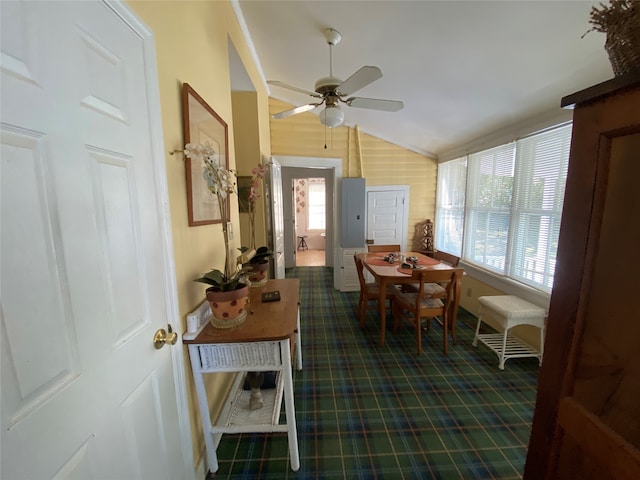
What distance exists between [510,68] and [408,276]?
6.20 feet

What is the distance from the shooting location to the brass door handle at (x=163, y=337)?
97 cm

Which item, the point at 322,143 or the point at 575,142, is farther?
the point at 322,143

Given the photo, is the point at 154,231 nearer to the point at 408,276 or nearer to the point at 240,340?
the point at 240,340

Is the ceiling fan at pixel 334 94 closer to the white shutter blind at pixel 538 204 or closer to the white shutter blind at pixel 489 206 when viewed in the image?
the white shutter blind at pixel 538 204

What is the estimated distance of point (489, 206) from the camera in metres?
3.15

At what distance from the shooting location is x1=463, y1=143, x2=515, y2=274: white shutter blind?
9.39 ft

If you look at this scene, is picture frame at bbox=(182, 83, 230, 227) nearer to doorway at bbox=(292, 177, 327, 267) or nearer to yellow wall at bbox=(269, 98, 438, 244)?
yellow wall at bbox=(269, 98, 438, 244)

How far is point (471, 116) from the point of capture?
2779 mm

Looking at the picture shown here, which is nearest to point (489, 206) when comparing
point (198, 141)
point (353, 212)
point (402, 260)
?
point (402, 260)

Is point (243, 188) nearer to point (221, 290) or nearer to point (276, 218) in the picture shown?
point (276, 218)

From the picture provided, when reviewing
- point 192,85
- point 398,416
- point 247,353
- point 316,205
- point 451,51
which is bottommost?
point 398,416

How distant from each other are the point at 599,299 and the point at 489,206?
9.70ft

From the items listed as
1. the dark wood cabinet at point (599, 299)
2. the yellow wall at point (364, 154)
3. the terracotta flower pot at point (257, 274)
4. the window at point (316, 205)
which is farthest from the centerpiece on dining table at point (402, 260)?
the window at point (316, 205)

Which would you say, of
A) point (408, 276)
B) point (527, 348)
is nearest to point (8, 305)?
point (408, 276)
